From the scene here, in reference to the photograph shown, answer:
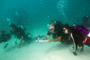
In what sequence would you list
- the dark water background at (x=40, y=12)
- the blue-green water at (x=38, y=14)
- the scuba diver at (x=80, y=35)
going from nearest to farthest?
the scuba diver at (x=80, y=35) → the blue-green water at (x=38, y=14) → the dark water background at (x=40, y=12)

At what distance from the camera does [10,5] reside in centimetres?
4128

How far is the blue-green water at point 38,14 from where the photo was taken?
1004cm

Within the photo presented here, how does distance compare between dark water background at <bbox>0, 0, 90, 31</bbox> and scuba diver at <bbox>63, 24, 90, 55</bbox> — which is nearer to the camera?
scuba diver at <bbox>63, 24, 90, 55</bbox>

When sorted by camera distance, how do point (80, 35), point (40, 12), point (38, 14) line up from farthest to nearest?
point (40, 12), point (38, 14), point (80, 35)

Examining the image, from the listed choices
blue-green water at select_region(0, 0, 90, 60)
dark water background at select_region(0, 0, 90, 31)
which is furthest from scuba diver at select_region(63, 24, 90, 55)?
dark water background at select_region(0, 0, 90, 31)

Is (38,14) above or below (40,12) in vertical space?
below

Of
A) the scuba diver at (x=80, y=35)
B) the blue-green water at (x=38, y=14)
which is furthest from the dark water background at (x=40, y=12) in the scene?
the scuba diver at (x=80, y=35)

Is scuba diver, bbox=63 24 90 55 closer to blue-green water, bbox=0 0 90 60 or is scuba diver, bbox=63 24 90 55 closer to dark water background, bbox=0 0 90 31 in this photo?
blue-green water, bbox=0 0 90 60

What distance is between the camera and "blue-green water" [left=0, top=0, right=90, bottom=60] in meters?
10.0

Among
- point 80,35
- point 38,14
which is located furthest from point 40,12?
point 80,35

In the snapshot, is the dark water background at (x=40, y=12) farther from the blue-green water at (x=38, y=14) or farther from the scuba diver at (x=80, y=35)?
the scuba diver at (x=80, y=35)

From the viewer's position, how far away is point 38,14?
4203 cm

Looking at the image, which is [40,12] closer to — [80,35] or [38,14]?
[38,14]

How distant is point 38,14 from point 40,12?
1629 mm
